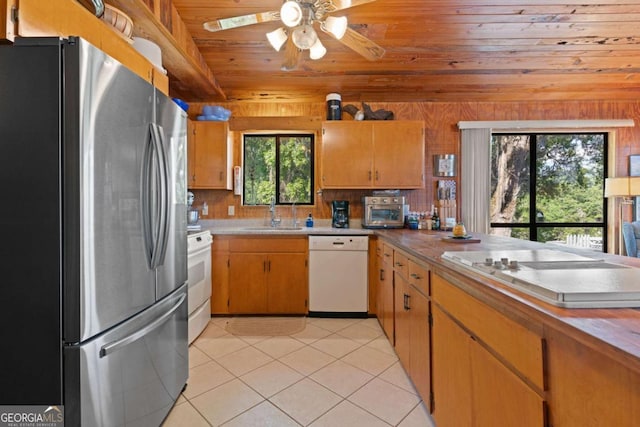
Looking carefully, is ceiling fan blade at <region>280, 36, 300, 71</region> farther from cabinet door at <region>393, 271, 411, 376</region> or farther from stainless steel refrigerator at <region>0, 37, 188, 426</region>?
cabinet door at <region>393, 271, 411, 376</region>

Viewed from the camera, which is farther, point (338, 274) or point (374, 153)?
point (374, 153)

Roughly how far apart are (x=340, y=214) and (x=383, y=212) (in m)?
0.49

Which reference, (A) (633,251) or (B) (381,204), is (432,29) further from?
(A) (633,251)

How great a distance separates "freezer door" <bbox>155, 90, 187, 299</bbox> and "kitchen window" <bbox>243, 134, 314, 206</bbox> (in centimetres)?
180

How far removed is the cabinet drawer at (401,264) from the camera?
1905mm

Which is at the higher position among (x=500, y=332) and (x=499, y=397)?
(x=500, y=332)

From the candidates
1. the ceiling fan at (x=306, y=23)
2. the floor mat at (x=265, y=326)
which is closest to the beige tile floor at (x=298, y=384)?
the floor mat at (x=265, y=326)

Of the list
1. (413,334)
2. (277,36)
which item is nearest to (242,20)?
(277,36)

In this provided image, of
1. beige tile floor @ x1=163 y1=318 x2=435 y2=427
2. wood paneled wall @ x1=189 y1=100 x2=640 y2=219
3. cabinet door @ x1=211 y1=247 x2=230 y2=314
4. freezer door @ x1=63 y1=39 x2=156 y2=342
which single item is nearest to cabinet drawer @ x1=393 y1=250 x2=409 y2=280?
beige tile floor @ x1=163 y1=318 x2=435 y2=427

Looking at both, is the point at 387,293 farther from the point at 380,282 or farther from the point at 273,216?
the point at 273,216

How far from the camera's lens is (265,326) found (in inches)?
111

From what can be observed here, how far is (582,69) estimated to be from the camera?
2.97 meters

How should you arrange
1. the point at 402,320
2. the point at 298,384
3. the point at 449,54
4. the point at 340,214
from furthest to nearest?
1. the point at 340,214
2. the point at 449,54
3. the point at 402,320
4. the point at 298,384

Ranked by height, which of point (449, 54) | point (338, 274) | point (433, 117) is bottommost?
point (338, 274)
